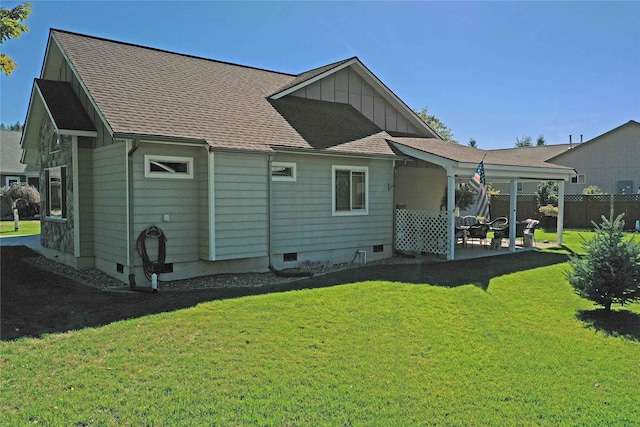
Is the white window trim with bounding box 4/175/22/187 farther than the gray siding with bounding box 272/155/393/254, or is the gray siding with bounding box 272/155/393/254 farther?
the white window trim with bounding box 4/175/22/187

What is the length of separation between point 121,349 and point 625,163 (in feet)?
117

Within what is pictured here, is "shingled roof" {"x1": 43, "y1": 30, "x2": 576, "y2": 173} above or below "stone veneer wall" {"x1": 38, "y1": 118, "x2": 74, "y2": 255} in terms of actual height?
above

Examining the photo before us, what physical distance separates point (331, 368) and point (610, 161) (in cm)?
3453

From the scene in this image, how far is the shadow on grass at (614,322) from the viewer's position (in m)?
6.78

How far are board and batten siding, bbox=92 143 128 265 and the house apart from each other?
4cm

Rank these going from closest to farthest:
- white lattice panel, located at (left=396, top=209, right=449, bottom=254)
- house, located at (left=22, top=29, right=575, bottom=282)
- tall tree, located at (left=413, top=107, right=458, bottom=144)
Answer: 1. house, located at (left=22, top=29, right=575, bottom=282)
2. white lattice panel, located at (left=396, top=209, right=449, bottom=254)
3. tall tree, located at (left=413, top=107, right=458, bottom=144)

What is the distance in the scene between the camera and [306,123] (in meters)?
12.6

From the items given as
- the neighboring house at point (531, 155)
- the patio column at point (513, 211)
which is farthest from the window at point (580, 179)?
the patio column at point (513, 211)

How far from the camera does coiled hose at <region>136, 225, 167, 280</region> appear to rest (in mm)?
8844

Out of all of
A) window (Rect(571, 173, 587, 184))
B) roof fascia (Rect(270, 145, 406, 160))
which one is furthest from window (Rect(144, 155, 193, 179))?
window (Rect(571, 173, 587, 184))

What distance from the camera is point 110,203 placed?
9.66m

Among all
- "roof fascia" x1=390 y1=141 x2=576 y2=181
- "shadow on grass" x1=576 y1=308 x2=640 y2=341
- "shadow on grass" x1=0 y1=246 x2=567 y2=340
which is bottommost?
"shadow on grass" x1=576 y1=308 x2=640 y2=341

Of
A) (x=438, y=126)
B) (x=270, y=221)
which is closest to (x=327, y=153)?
(x=270, y=221)

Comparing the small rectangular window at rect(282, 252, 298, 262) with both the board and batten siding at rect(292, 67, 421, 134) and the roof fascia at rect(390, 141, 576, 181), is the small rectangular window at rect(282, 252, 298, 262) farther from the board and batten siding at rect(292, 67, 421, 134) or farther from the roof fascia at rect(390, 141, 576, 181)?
the board and batten siding at rect(292, 67, 421, 134)
